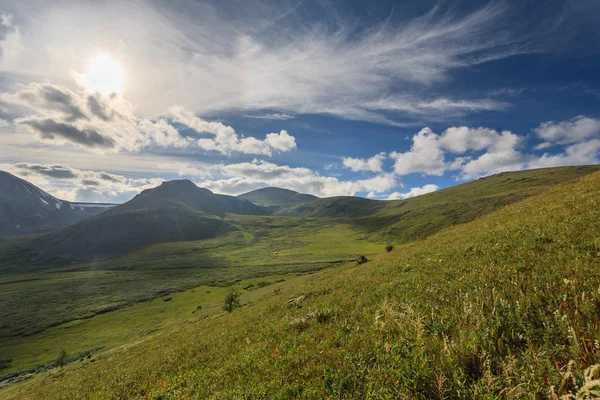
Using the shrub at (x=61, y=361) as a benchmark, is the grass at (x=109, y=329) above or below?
below

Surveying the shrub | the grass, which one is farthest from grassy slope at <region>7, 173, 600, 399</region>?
the shrub

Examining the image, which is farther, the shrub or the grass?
the grass

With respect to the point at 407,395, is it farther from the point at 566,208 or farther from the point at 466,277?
the point at 566,208

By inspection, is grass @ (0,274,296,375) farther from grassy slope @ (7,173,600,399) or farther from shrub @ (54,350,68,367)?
grassy slope @ (7,173,600,399)

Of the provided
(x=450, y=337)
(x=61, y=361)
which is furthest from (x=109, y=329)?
(x=450, y=337)

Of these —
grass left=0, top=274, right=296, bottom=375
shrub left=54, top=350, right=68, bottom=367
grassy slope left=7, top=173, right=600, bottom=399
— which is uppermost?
grassy slope left=7, top=173, right=600, bottom=399

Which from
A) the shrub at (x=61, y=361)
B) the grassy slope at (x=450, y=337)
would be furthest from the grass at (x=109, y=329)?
the grassy slope at (x=450, y=337)

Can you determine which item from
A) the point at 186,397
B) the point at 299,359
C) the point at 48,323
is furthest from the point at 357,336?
the point at 48,323

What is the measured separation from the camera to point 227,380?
841cm

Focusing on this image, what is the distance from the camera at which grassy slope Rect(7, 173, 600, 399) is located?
4086mm

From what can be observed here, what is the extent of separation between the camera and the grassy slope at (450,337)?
409cm

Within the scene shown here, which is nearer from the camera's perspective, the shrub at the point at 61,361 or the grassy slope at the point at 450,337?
the grassy slope at the point at 450,337

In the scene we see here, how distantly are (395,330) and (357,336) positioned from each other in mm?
1423

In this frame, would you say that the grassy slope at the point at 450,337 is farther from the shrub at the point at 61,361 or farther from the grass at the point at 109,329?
the shrub at the point at 61,361
